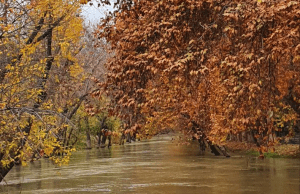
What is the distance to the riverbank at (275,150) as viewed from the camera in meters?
42.4

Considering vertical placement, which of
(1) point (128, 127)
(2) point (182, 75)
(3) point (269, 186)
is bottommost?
(3) point (269, 186)

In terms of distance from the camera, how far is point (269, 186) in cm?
2536

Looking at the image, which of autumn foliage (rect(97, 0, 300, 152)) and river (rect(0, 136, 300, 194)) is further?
river (rect(0, 136, 300, 194))

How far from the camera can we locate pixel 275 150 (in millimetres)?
40062

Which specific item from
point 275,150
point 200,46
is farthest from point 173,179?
point 200,46

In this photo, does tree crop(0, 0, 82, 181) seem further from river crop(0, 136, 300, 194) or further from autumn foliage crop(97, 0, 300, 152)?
river crop(0, 136, 300, 194)

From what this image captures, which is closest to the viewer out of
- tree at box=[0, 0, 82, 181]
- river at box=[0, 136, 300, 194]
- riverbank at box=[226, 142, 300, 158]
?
tree at box=[0, 0, 82, 181]

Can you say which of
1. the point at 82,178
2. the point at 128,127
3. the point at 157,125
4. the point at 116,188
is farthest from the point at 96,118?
the point at 128,127

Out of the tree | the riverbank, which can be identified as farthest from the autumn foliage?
the riverbank

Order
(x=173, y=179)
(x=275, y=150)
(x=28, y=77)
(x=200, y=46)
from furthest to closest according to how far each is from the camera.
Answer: (x=275, y=150) < (x=173, y=179) < (x=28, y=77) < (x=200, y=46)

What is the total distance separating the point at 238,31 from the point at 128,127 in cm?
368

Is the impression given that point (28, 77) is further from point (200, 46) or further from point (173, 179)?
point (173, 179)

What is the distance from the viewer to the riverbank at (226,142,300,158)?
139ft

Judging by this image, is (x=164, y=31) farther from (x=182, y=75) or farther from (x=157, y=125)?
(x=157, y=125)
